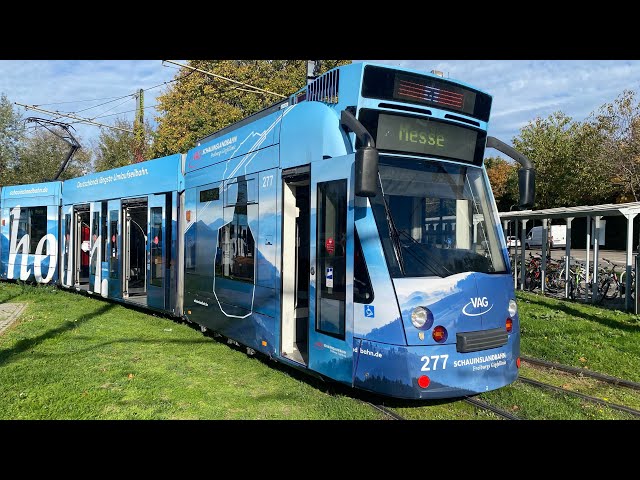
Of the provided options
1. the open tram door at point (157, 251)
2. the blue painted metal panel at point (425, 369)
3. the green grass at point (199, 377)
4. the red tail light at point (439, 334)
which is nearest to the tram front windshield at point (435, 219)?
the red tail light at point (439, 334)

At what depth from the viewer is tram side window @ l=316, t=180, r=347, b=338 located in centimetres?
529

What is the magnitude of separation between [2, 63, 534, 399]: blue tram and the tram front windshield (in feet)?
0.04

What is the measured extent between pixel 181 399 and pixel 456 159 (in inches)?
161

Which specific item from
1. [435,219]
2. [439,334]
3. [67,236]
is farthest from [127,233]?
[439,334]

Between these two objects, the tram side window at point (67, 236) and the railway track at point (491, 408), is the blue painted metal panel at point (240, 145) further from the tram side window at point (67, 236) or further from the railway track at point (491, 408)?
the tram side window at point (67, 236)

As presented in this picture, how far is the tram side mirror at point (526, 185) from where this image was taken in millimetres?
6051

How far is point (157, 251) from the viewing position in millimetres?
10547

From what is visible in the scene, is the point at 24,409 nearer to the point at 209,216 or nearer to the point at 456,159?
the point at 209,216

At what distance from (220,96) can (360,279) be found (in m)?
22.0

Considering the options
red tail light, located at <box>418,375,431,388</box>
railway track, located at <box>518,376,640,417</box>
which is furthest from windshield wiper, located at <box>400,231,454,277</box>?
railway track, located at <box>518,376,640,417</box>

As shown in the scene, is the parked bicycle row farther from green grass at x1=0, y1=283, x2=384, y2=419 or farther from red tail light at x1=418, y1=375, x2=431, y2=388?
red tail light at x1=418, y1=375, x2=431, y2=388

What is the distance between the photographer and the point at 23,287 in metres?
15.4

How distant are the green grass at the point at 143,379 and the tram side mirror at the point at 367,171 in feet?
7.62

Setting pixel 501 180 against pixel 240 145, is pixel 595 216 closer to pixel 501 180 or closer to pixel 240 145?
pixel 240 145
